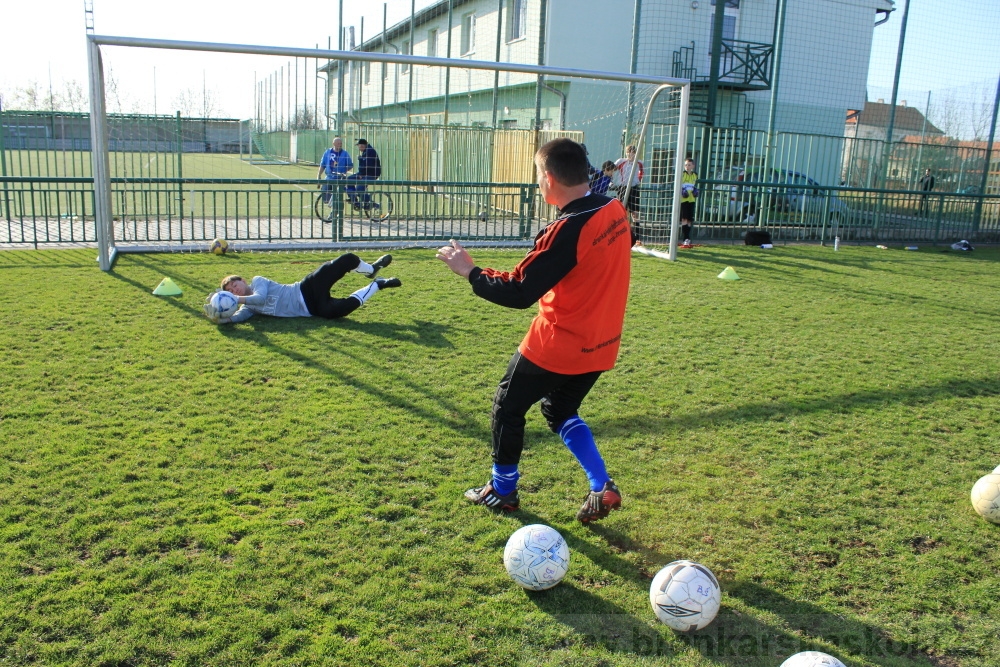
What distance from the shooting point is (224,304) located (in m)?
7.16

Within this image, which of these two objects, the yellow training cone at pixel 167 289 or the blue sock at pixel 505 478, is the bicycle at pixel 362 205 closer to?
the yellow training cone at pixel 167 289

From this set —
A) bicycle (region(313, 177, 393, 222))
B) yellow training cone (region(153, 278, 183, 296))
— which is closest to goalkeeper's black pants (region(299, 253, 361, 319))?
yellow training cone (region(153, 278, 183, 296))

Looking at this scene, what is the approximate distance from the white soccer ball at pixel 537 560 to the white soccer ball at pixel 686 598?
0.40 meters

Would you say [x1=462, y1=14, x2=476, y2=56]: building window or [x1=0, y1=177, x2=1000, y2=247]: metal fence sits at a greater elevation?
[x1=462, y1=14, x2=476, y2=56]: building window

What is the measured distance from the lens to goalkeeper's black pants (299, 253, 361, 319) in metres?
7.57

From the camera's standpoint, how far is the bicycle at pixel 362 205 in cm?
1334

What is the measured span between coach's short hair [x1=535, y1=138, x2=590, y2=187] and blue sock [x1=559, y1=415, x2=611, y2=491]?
45.7 inches

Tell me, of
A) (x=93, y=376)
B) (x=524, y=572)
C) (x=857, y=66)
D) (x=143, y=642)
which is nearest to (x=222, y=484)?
(x=143, y=642)

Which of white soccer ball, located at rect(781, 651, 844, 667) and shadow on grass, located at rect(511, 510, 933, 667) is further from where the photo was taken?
shadow on grass, located at rect(511, 510, 933, 667)

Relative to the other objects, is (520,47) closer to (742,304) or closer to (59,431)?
(742,304)

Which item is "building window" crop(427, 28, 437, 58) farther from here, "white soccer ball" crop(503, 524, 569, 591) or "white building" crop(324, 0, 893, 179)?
"white soccer ball" crop(503, 524, 569, 591)

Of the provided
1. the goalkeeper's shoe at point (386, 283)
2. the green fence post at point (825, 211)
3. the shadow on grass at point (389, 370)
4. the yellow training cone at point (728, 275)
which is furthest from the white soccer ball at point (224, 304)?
the green fence post at point (825, 211)

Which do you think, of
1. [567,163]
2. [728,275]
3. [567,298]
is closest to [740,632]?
[567,298]

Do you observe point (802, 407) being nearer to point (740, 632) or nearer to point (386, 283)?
point (740, 632)
